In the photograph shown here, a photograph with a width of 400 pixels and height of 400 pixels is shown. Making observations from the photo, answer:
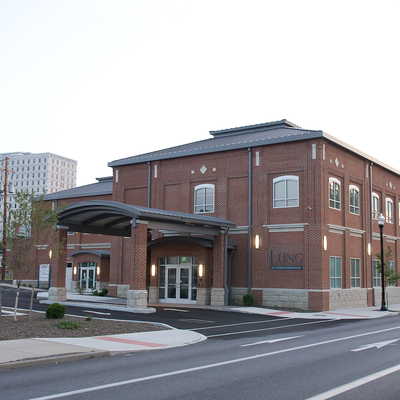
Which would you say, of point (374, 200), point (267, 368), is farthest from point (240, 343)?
point (374, 200)

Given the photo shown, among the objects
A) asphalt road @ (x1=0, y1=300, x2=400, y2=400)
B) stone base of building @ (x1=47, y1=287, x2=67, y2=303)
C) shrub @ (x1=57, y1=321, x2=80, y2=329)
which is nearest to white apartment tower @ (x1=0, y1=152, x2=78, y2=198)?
stone base of building @ (x1=47, y1=287, x2=67, y2=303)

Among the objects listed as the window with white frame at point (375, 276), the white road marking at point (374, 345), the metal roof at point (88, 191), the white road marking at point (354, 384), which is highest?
the metal roof at point (88, 191)

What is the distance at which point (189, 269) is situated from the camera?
104 ft

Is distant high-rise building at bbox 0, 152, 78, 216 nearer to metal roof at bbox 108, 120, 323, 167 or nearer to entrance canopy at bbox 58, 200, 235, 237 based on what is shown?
metal roof at bbox 108, 120, 323, 167

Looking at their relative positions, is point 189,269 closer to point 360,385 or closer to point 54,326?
point 54,326

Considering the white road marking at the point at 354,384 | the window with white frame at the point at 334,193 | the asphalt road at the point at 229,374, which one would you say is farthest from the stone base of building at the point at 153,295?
the white road marking at the point at 354,384

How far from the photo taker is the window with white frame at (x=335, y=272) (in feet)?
99.6

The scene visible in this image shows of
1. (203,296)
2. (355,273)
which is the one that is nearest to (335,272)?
(355,273)

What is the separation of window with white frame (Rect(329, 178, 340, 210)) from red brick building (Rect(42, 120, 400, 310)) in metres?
0.06

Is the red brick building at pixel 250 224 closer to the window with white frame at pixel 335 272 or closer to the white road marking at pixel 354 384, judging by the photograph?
the window with white frame at pixel 335 272

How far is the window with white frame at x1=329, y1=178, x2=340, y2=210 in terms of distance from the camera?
101 ft

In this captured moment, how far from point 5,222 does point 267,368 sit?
12.0 meters

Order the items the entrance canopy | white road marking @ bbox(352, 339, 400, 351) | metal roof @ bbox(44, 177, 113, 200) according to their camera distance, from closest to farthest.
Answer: white road marking @ bbox(352, 339, 400, 351) < the entrance canopy < metal roof @ bbox(44, 177, 113, 200)

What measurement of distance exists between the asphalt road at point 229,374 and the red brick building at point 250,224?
12.2 metres
